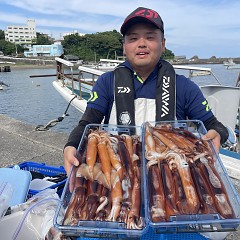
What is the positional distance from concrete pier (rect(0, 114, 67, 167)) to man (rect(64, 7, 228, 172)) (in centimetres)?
242

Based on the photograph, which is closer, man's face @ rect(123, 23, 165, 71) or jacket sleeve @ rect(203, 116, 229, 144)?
jacket sleeve @ rect(203, 116, 229, 144)

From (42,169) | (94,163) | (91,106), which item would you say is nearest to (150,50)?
(91,106)

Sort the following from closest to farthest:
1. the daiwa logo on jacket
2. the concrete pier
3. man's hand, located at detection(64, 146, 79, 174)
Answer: man's hand, located at detection(64, 146, 79, 174) → the daiwa logo on jacket → the concrete pier

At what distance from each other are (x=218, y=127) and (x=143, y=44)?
2.72 ft

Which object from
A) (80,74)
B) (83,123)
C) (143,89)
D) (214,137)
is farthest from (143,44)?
(80,74)

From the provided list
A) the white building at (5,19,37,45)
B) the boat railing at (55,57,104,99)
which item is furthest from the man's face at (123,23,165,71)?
the white building at (5,19,37,45)

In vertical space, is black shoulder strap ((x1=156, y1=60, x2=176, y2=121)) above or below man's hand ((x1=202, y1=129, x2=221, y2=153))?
above

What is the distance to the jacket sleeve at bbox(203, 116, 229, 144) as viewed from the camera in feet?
5.89

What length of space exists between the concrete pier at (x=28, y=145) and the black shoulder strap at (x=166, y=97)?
8.71 feet

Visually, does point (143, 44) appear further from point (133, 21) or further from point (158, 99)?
point (158, 99)

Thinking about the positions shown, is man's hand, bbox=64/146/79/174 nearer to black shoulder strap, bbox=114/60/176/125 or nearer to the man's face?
black shoulder strap, bbox=114/60/176/125

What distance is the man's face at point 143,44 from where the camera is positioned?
2004 mm

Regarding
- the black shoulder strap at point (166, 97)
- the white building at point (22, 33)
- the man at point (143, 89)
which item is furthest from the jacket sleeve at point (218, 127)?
the white building at point (22, 33)

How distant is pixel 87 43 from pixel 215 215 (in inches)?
3787
